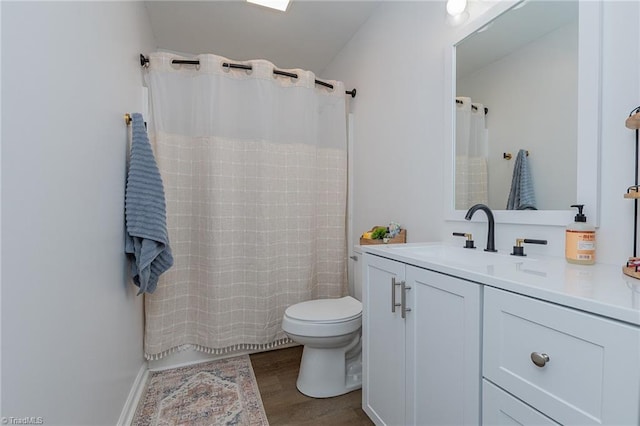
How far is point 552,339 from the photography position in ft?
2.02

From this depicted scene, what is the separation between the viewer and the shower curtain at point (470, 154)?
133 centimetres

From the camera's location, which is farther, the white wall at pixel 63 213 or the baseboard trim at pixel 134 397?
the baseboard trim at pixel 134 397

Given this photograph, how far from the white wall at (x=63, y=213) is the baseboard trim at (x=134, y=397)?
66 mm

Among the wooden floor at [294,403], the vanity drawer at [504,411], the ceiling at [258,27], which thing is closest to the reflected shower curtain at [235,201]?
the wooden floor at [294,403]

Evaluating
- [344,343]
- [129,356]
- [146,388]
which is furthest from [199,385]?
[344,343]

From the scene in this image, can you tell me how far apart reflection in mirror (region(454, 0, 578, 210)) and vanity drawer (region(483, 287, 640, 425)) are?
576 millimetres

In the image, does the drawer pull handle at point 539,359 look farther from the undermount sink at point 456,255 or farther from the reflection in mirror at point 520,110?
the reflection in mirror at point 520,110

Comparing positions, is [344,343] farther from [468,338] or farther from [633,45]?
[633,45]

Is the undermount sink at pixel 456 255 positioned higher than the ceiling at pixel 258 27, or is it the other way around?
the ceiling at pixel 258 27

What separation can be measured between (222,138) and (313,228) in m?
0.92

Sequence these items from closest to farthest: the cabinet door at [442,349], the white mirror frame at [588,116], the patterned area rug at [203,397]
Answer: the cabinet door at [442,349] < the white mirror frame at [588,116] < the patterned area rug at [203,397]

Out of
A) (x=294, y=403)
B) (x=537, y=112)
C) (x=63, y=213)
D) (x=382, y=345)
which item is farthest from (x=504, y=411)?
(x=63, y=213)

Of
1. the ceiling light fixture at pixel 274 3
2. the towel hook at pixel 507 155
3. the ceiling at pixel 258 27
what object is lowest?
the towel hook at pixel 507 155

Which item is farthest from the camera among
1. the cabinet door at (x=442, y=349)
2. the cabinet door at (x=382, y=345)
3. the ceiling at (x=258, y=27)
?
the ceiling at (x=258, y=27)
